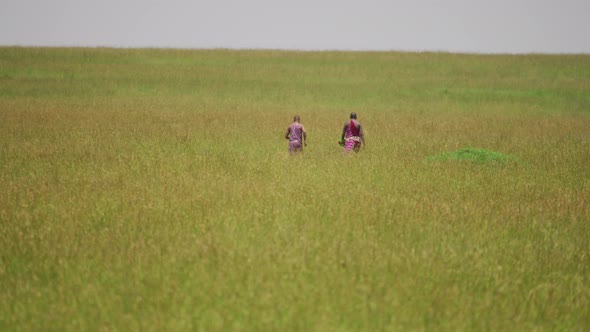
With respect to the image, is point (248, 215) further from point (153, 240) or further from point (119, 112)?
point (119, 112)

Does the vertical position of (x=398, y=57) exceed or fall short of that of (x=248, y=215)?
it exceeds it

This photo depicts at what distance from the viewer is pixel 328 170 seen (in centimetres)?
994

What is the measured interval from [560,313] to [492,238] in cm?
185

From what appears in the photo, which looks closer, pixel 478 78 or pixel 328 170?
pixel 328 170

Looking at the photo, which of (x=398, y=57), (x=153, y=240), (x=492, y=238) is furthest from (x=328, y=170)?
(x=398, y=57)

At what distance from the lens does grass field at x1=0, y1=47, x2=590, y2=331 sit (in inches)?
150

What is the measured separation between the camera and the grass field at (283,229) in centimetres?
381

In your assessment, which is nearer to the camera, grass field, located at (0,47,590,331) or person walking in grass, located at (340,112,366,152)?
grass field, located at (0,47,590,331)

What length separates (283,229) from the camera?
18.7 feet

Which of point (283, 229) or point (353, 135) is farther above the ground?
point (353, 135)

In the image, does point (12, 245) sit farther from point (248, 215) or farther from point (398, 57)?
point (398, 57)

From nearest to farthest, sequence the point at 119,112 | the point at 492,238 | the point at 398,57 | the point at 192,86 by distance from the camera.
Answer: the point at 492,238 < the point at 119,112 < the point at 192,86 < the point at 398,57

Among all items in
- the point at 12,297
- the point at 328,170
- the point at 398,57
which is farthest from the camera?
the point at 398,57

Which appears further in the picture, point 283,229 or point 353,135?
point 353,135
